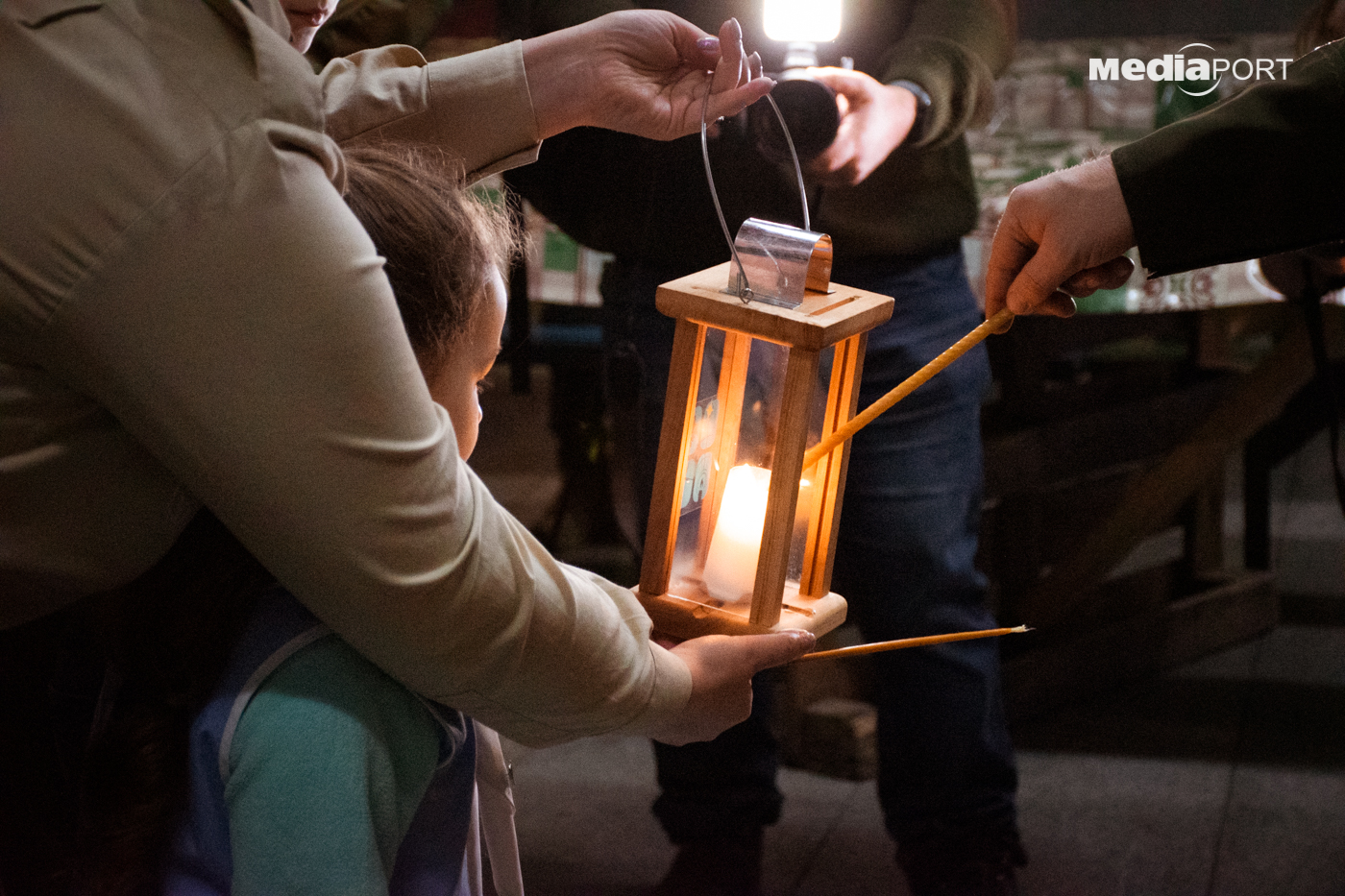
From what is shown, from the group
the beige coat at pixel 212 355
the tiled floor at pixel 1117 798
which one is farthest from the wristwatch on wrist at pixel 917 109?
the tiled floor at pixel 1117 798

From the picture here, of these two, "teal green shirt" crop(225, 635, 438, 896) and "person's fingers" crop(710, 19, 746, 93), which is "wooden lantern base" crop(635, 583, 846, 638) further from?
"person's fingers" crop(710, 19, 746, 93)

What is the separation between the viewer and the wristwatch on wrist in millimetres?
1230

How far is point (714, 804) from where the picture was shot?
5.12 ft

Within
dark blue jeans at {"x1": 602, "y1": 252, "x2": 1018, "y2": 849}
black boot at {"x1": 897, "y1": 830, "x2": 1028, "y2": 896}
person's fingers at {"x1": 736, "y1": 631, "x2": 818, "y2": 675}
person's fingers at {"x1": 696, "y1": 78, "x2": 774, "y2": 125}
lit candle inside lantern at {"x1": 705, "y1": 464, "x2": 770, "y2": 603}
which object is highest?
person's fingers at {"x1": 696, "y1": 78, "x2": 774, "y2": 125}

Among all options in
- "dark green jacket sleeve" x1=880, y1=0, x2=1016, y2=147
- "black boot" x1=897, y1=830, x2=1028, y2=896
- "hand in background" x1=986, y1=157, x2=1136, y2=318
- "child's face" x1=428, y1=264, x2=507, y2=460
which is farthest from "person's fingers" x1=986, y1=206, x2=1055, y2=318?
"black boot" x1=897, y1=830, x2=1028, y2=896

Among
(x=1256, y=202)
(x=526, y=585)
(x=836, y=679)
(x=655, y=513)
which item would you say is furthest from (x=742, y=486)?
(x=836, y=679)

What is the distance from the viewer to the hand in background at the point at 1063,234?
0.81 meters

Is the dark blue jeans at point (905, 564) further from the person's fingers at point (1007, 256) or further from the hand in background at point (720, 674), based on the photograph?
the hand in background at point (720, 674)

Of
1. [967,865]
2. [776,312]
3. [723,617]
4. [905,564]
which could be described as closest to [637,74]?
[776,312]

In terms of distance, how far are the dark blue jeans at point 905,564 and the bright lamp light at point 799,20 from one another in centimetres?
23

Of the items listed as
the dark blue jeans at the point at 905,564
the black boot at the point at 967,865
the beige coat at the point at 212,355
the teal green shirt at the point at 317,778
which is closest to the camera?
the beige coat at the point at 212,355

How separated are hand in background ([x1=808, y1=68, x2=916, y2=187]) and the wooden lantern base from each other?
0.48 meters

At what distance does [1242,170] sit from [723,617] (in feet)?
1.47

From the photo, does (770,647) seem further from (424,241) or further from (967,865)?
(967,865)
